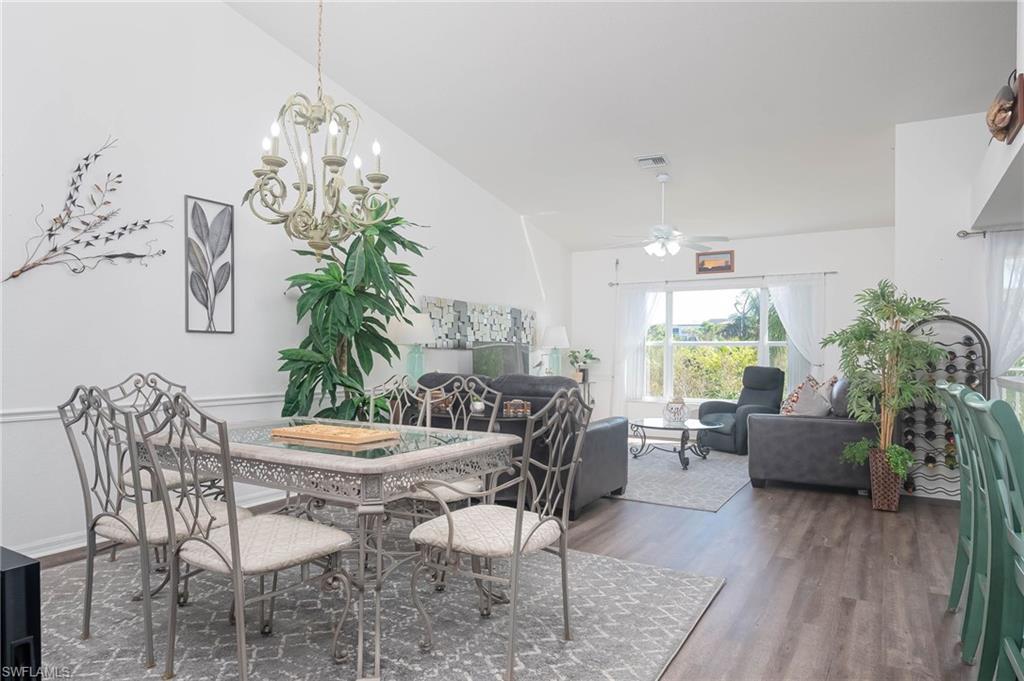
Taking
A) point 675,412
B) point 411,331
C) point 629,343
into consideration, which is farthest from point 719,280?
point 411,331

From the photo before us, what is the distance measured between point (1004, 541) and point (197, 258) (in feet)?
14.3

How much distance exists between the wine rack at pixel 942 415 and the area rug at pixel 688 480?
1292 millimetres

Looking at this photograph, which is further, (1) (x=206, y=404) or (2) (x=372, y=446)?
(1) (x=206, y=404)

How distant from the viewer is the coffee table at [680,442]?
19.7 feet

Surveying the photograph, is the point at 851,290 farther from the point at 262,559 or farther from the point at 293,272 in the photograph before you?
the point at 262,559

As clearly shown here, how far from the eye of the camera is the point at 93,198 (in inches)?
140

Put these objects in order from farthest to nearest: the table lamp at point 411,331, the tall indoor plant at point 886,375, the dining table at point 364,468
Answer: the table lamp at point 411,331 → the tall indoor plant at point 886,375 → the dining table at point 364,468

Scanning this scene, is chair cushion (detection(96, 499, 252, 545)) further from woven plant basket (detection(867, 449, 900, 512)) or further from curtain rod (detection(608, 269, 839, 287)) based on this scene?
curtain rod (detection(608, 269, 839, 287))

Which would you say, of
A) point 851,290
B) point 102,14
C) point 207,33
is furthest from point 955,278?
point 102,14

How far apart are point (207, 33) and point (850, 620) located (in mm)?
5007

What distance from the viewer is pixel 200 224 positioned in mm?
4125

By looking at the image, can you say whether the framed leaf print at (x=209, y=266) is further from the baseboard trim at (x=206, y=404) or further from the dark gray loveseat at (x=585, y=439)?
the dark gray loveseat at (x=585, y=439)

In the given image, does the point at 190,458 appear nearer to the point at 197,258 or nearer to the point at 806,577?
the point at 197,258

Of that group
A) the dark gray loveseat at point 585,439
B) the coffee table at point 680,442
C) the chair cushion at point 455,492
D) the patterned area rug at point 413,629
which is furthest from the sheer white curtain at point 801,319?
the chair cushion at point 455,492
